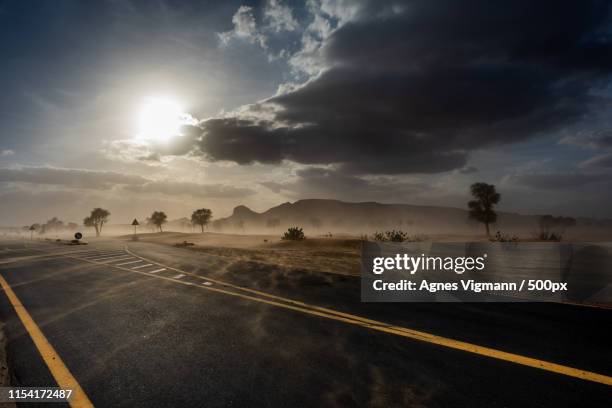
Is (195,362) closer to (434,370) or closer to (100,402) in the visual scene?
(100,402)

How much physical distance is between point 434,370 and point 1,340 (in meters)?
5.93

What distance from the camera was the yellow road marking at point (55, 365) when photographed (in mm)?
2915

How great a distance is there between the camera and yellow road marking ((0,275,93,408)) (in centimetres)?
292

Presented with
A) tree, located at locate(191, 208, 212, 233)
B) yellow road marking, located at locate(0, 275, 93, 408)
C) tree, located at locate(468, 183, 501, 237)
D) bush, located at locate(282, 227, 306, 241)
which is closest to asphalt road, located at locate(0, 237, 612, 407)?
yellow road marking, located at locate(0, 275, 93, 408)

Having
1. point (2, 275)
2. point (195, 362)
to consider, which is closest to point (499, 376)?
point (195, 362)

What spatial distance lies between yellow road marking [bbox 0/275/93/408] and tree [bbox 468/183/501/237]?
70.5m

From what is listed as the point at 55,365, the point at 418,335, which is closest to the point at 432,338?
the point at 418,335

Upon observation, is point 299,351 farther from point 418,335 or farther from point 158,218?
point 158,218

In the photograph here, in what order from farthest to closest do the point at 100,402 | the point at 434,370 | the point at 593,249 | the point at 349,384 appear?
1. the point at 593,249
2. the point at 434,370
3. the point at 349,384
4. the point at 100,402

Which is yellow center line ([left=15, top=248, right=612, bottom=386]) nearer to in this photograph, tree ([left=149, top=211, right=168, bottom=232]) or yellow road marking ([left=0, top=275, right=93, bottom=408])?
yellow road marking ([left=0, top=275, right=93, bottom=408])

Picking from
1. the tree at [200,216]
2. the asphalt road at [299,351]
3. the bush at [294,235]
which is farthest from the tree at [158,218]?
the asphalt road at [299,351]

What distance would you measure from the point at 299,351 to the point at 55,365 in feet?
9.42

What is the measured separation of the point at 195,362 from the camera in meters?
3.70

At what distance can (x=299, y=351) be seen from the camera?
3.93m
